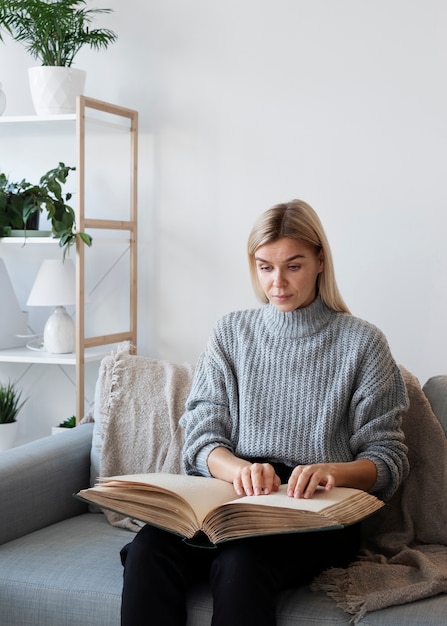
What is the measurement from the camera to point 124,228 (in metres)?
2.87

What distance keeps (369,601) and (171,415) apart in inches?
27.9

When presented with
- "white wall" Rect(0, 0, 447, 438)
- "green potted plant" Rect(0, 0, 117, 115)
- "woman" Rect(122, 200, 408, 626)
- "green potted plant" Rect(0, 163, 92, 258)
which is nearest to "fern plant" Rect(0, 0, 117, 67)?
"green potted plant" Rect(0, 0, 117, 115)

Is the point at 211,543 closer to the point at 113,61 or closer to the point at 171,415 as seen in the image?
the point at 171,415

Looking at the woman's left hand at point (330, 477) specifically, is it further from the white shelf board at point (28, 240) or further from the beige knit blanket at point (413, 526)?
Answer: the white shelf board at point (28, 240)

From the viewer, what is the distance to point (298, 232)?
1.84m

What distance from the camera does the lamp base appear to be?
2818 mm

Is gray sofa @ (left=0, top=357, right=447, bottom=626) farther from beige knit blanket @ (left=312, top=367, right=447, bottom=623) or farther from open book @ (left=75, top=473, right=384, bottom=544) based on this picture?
open book @ (left=75, top=473, right=384, bottom=544)

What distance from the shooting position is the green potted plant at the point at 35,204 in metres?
2.77

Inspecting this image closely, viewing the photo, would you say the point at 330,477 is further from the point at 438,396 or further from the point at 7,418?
the point at 7,418

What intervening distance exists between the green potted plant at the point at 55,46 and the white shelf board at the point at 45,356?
73 cm

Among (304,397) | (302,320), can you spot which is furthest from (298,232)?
(304,397)

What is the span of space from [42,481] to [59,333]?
819mm

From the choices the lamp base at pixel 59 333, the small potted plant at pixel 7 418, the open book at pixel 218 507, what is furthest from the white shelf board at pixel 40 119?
the open book at pixel 218 507

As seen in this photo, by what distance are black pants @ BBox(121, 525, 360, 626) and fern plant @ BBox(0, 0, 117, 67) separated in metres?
1.62
